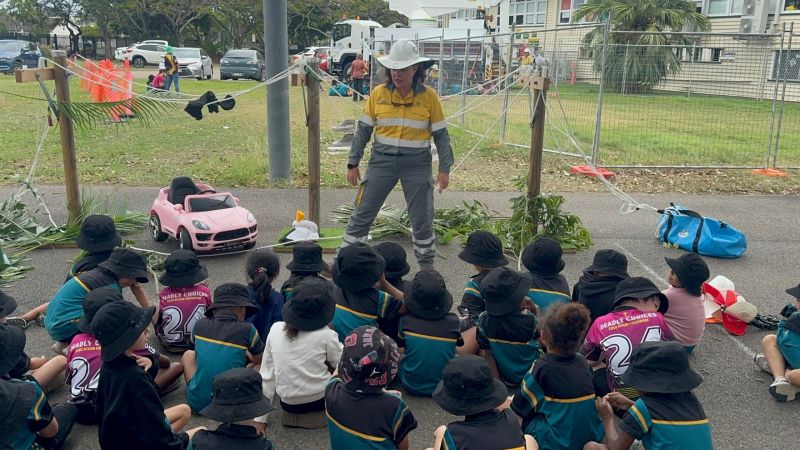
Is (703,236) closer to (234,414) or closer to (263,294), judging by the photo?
(263,294)

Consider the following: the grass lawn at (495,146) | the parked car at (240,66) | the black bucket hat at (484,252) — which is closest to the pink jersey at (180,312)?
the black bucket hat at (484,252)

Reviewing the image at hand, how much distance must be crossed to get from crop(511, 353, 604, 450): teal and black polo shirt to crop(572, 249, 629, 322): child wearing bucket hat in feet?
4.08

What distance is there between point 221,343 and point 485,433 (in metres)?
1.81

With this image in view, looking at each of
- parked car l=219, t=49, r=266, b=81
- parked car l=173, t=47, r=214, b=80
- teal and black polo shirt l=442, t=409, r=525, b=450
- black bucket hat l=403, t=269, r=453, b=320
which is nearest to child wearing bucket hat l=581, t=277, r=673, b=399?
black bucket hat l=403, t=269, r=453, b=320

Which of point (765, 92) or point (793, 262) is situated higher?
point (765, 92)

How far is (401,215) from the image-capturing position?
828 centimetres

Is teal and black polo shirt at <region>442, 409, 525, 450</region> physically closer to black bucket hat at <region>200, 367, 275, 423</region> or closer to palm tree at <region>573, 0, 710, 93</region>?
black bucket hat at <region>200, 367, 275, 423</region>

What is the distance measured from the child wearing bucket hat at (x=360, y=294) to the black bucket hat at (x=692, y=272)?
1980mm

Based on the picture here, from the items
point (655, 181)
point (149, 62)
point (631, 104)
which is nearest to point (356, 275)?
point (655, 181)

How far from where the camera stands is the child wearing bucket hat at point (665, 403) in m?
3.36

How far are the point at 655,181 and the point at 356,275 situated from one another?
8.44m

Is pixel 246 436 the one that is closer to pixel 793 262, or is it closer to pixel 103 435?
pixel 103 435

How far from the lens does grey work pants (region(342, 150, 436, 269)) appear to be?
6398 millimetres

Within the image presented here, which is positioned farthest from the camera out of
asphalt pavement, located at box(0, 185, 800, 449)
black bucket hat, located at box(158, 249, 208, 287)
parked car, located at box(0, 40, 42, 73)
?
→ parked car, located at box(0, 40, 42, 73)
